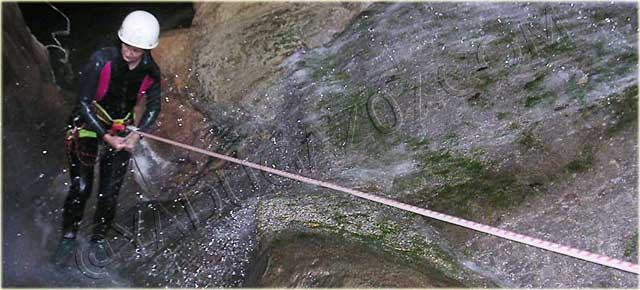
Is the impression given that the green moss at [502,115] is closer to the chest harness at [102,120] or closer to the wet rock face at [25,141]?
the chest harness at [102,120]

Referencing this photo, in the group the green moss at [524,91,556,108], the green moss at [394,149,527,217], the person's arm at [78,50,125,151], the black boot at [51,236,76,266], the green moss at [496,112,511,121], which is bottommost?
the green moss at [394,149,527,217]

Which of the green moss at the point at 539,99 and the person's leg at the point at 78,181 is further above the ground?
the person's leg at the point at 78,181

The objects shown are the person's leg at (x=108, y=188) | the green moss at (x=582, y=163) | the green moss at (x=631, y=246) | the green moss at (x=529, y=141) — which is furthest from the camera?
the person's leg at (x=108, y=188)

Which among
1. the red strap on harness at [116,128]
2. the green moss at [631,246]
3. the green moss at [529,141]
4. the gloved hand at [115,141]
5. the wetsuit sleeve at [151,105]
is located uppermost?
the wetsuit sleeve at [151,105]

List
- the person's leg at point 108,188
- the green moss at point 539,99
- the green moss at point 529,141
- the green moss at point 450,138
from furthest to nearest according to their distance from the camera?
1. the person's leg at point 108,188
2. the green moss at point 450,138
3. the green moss at point 539,99
4. the green moss at point 529,141

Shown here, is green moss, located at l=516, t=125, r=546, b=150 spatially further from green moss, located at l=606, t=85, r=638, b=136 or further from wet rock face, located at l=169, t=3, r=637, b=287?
green moss, located at l=606, t=85, r=638, b=136

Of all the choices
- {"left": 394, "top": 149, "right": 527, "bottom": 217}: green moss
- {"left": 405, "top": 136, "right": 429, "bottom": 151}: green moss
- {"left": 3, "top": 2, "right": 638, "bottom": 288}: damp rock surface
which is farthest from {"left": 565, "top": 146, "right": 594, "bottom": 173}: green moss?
{"left": 405, "top": 136, "right": 429, "bottom": 151}: green moss

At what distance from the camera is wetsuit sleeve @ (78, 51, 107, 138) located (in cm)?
365

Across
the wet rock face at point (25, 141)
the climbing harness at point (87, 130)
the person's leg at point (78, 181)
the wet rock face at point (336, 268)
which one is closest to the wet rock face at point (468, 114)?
the wet rock face at point (336, 268)

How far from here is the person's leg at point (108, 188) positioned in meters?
4.14

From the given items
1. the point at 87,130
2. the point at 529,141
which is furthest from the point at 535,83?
the point at 87,130

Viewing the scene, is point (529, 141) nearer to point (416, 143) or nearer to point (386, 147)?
point (416, 143)

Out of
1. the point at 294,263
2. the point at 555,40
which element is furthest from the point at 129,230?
the point at 555,40

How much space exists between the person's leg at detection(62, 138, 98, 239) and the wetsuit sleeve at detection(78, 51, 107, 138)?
0.33 meters
